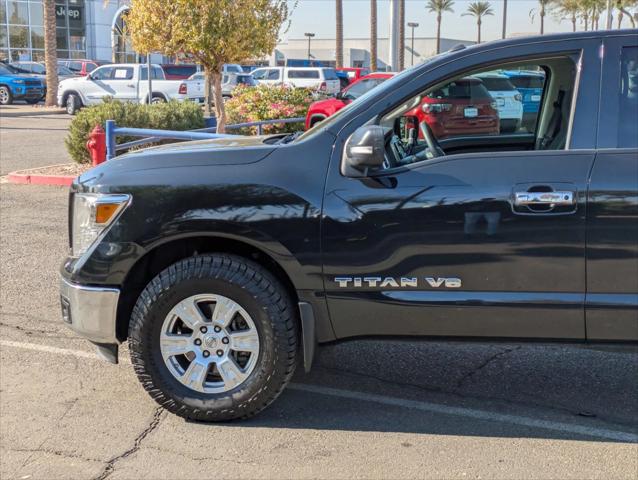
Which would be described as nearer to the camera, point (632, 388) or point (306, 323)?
point (306, 323)

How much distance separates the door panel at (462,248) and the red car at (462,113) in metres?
A: 0.83

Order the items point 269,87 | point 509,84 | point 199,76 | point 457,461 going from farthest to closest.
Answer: point 199,76 → point 269,87 → point 509,84 → point 457,461

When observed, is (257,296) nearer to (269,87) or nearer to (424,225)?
(424,225)

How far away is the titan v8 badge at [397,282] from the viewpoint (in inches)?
156

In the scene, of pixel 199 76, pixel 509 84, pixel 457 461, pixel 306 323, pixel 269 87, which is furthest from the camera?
pixel 199 76

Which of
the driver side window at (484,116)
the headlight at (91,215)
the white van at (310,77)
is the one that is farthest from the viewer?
the white van at (310,77)

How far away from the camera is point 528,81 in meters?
4.93

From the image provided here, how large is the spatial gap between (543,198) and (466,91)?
1.37 metres

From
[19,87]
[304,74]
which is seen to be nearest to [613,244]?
[19,87]

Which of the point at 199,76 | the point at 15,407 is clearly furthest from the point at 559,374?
the point at 199,76

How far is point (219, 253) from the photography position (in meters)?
4.22

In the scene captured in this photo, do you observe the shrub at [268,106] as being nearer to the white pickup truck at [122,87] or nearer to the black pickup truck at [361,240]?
the white pickup truck at [122,87]

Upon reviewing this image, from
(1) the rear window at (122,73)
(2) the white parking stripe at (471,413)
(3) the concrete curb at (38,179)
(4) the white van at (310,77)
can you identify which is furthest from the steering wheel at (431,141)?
(4) the white van at (310,77)

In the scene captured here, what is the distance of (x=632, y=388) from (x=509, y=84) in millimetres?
1955
